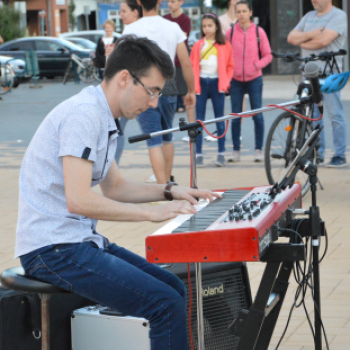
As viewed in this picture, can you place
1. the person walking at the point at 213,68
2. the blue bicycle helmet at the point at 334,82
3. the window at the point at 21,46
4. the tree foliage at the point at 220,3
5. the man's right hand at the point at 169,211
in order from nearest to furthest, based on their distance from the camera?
1. the man's right hand at the point at 169,211
2. the blue bicycle helmet at the point at 334,82
3. the person walking at the point at 213,68
4. the window at the point at 21,46
5. the tree foliage at the point at 220,3

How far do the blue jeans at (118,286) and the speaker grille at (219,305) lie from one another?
14.8 inches

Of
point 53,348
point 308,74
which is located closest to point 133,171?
point 308,74

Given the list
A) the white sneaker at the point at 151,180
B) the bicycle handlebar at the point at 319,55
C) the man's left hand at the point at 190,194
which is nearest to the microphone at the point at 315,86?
the man's left hand at the point at 190,194

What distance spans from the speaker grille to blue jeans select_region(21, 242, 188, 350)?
1.23ft

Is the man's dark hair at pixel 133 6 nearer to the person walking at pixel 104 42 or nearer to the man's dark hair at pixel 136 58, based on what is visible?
the man's dark hair at pixel 136 58

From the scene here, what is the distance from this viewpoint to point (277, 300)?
2777 millimetres

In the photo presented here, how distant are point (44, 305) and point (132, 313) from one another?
0.32 m

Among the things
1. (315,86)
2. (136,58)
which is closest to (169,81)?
(315,86)

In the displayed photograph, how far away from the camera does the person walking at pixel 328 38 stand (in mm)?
7316

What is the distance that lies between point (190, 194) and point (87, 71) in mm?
18991

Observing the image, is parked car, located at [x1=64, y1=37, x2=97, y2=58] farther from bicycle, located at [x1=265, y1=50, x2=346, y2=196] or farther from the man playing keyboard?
the man playing keyboard

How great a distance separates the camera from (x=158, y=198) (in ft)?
9.88

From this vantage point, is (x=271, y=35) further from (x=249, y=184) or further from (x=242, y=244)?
(x=242, y=244)

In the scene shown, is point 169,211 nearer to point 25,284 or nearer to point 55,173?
point 55,173
